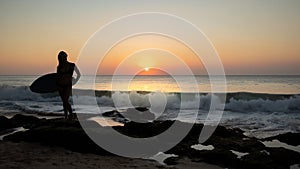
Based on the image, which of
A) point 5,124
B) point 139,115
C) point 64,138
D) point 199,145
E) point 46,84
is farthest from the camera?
point 139,115

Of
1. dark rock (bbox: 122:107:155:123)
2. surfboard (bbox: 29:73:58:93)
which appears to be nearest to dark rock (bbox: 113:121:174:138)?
surfboard (bbox: 29:73:58:93)

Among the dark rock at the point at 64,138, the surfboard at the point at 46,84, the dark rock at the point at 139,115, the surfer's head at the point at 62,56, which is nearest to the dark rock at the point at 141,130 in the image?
the dark rock at the point at 64,138

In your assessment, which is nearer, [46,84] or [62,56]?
[62,56]

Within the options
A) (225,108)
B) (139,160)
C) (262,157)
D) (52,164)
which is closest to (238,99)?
(225,108)

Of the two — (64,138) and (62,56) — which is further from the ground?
(62,56)

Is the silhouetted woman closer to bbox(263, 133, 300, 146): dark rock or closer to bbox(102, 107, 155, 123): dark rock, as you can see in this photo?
bbox(102, 107, 155, 123): dark rock

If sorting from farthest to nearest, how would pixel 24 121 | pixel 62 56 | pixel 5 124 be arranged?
pixel 24 121, pixel 5 124, pixel 62 56

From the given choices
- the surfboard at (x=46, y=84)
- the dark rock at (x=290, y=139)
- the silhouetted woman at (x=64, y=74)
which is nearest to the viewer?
the dark rock at (x=290, y=139)

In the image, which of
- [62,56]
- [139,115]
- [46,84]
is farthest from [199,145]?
[139,115]

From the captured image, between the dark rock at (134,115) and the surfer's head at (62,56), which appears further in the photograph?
the dark rock at (134,115)

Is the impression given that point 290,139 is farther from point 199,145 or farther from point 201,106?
point 201,106

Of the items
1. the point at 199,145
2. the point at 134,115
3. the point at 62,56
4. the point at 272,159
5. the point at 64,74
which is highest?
the point at 62,56

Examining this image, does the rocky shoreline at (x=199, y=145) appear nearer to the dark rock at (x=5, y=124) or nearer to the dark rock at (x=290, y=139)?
the dark rock at (x=290, y=139)

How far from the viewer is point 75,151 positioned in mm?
8539
